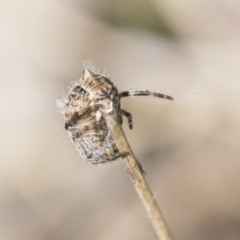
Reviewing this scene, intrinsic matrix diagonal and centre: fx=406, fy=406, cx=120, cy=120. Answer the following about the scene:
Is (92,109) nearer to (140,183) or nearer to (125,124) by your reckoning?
(140,183)

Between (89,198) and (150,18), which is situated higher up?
(150,18)

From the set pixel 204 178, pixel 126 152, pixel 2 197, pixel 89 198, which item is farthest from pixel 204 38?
pixel 126 152

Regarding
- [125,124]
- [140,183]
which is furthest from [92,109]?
[125,124]

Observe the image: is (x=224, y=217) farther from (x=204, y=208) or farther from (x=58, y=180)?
(x=58, y=180)

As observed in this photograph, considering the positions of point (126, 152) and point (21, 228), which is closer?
point (126, 152)

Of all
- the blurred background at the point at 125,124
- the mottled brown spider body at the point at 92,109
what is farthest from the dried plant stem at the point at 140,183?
the blurred background at the point at 125,124

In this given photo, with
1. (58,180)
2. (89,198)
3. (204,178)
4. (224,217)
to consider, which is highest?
(58,180)

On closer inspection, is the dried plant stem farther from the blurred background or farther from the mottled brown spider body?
the blurred background

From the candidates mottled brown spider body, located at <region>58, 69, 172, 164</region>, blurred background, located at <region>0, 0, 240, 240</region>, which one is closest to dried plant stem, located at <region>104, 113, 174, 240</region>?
mottled brown spider body, located at <region>58, 69, 172, 164</region>
